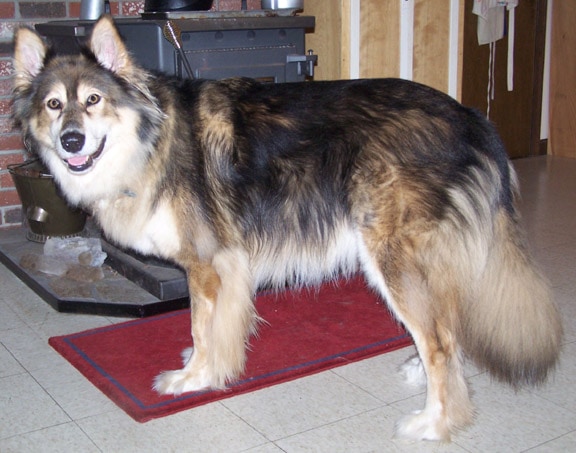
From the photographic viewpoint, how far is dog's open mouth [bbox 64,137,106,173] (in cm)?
232

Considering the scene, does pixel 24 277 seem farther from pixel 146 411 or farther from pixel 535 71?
pixel 535 71

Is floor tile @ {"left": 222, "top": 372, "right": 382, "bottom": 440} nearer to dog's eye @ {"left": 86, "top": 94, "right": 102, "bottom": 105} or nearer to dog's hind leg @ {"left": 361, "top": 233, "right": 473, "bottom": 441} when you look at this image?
dog's hind leg @ {"left": 361, "top": 233, "right": 473, "bottom": 441}

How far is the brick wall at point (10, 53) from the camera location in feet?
13.1

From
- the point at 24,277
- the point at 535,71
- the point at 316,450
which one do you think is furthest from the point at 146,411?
the point at 535,71

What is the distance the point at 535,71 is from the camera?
→ 19.9 ft

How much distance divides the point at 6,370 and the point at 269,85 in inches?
55.5

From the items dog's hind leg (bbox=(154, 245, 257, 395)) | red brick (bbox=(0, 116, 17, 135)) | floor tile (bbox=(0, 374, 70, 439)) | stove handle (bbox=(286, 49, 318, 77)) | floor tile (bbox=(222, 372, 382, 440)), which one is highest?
stove handle (bbox=(286, 49, 318, 77))

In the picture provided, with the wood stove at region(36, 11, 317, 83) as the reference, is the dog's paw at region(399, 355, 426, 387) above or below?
below

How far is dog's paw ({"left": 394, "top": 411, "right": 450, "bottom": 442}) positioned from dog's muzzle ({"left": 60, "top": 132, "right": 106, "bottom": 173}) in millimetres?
1285

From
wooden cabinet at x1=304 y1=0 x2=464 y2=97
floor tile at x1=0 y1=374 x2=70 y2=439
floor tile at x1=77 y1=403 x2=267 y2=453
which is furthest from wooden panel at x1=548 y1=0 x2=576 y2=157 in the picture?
floor tile at x1=0 y1=374 x2=70 y2=439

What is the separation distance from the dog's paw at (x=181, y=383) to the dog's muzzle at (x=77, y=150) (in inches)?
30.0

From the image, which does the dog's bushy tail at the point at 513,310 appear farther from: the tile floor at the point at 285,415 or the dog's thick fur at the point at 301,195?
the tile floor at the point at 285,415

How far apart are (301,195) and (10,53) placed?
8.01 ft

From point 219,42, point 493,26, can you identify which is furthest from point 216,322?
point 493,26
